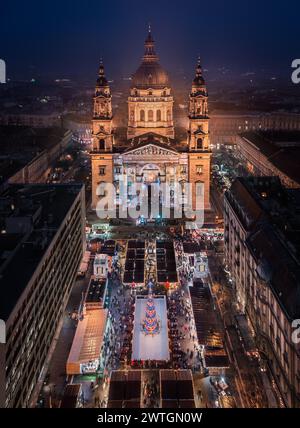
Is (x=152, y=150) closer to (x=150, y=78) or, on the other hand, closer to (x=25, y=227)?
(x=150, y=78)

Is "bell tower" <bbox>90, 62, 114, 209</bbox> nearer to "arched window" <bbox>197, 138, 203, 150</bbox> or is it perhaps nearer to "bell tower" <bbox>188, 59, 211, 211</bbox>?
"bell tower" <bbox>188, 59, 211, 211</bbox>

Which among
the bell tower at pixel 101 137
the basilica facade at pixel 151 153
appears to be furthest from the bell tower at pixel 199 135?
the bell tower at pixel 101 137

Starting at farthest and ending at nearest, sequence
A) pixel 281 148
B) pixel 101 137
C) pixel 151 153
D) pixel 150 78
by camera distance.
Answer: pixel 281 148 < pixel 150 78 < pixel 151 153 < pixel 101 137

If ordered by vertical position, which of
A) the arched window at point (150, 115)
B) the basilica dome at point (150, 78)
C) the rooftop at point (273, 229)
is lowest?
the rooftop at point (273, 229)

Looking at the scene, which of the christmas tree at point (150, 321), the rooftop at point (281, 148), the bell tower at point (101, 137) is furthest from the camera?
the rooftop at point (281, 148)

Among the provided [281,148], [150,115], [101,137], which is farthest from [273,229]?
[281,148]

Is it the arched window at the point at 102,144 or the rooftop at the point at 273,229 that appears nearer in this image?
the rooftop at the point at 273,229

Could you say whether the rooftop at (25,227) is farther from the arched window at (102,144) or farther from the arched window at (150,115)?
the arched window at (150,115)
